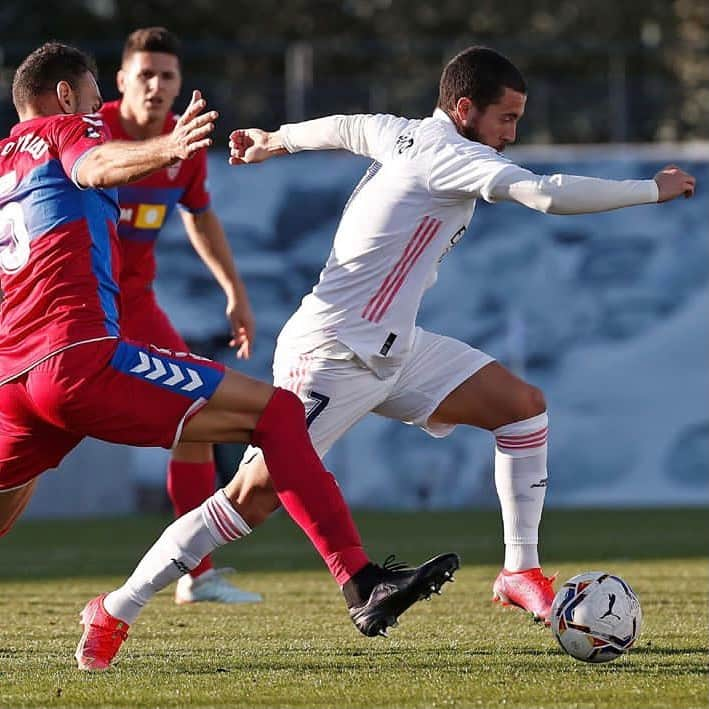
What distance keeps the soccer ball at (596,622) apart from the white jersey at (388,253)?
114 centimetres

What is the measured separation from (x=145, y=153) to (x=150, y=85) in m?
3.30

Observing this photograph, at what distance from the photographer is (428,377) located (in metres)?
6.38

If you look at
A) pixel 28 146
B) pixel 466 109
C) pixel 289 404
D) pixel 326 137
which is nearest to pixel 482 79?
pixel 466 109

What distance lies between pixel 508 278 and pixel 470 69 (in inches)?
515

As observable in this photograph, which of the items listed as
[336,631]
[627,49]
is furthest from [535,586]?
[627,49]

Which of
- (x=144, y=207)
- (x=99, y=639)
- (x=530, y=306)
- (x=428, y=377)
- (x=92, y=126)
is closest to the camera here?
(x=92, y=126)

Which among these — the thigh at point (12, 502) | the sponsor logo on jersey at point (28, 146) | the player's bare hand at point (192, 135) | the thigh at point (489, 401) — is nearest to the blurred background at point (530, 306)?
the thigh at point (489, 401)

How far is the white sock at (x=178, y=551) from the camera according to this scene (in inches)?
229

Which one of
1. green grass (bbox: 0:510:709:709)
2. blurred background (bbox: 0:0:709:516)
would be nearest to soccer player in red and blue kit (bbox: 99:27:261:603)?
green grass (bbox: 0:510:709:709)

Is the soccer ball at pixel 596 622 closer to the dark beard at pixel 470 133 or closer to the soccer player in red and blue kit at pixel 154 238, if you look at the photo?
the dark beard at pixel 470 133

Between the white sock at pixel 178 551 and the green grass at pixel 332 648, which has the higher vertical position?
the white sock at pixel 178 551

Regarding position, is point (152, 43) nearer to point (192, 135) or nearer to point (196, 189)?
point (196, 189)

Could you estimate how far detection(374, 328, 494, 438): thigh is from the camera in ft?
20.9

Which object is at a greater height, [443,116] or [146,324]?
[443,116]
